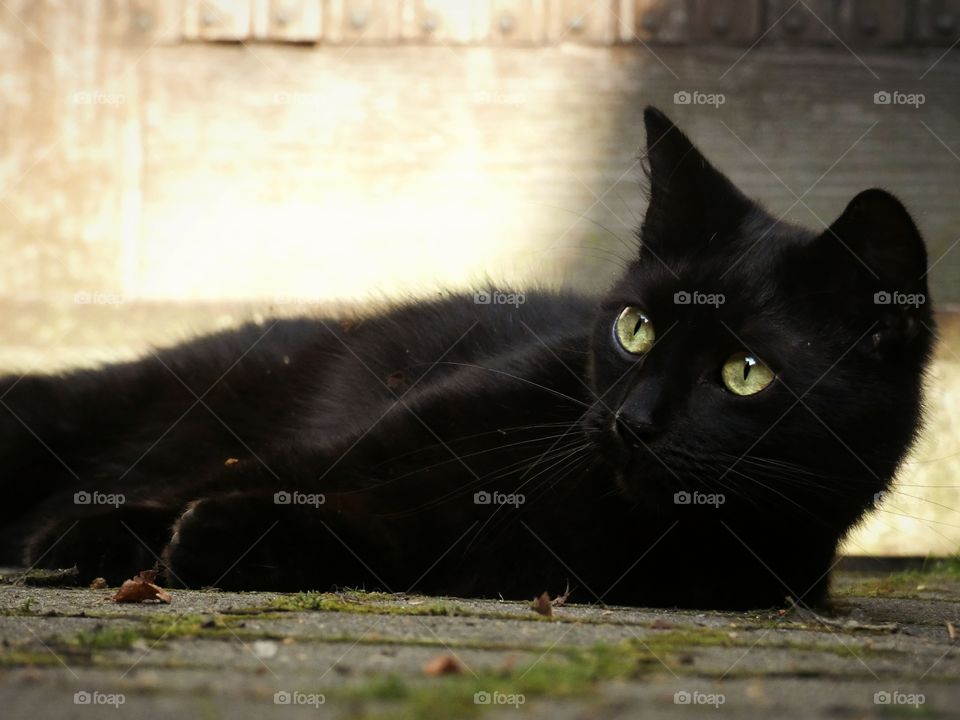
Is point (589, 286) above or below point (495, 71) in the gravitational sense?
below

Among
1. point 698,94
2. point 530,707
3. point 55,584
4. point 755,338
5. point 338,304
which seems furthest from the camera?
point 698,94

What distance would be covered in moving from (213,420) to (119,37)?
1608 mm

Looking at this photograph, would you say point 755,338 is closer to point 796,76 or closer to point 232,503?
point 232,503

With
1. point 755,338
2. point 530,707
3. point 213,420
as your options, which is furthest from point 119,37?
point 530,707

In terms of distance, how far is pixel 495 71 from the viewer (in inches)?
149

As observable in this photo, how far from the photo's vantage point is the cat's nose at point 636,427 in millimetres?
1912

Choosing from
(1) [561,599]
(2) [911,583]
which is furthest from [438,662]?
(2) [911,583]
